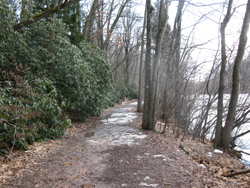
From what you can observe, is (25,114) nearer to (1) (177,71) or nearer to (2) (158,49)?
(2) (158,49)

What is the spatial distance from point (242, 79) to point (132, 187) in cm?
759

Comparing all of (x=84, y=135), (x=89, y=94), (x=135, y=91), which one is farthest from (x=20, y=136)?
(x=135, y=91)

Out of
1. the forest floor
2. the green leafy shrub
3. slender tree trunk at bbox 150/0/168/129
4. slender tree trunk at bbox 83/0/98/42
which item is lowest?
the forest floor

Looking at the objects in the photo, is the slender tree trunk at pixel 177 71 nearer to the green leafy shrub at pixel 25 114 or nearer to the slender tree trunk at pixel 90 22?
the green leafy shrub at pixel 25 114

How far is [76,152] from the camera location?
4.90 metres

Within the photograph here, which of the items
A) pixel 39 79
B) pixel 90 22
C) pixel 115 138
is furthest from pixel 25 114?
pixel 90 22

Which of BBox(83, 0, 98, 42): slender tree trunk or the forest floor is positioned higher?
BBox(83, 0, 98, 42): slender tree trunk

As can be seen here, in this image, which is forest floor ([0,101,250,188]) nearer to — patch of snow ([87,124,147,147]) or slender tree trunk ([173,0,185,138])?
patch of snow ([87,124,147,147])

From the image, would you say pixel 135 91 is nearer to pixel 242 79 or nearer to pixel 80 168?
pixel 242 79

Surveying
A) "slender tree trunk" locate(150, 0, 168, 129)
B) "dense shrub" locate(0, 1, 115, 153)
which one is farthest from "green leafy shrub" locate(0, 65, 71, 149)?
"slender tree trunk" locate(150, 0, 168, 129)

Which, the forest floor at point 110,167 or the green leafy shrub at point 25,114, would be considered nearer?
the forest floor at point 110,167

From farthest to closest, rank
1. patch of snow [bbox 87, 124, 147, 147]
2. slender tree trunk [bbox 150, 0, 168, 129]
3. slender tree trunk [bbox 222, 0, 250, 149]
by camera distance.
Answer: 1. slender tree trunk [bbox 150, 0, 168, 129]
2. slender tree trunk [bbox 222, 0, 250, 149]
3. patch of snow [bbox 87, 124, 147, 147]

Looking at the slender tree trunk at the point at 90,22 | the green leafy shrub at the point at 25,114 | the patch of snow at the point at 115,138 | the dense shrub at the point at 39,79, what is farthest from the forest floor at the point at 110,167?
the slender tree trunk at the point at 90,22

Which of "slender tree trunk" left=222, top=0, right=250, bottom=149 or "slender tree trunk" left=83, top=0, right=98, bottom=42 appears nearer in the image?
"slender tree trunk" left=222, top=0, right=250, bottom=149
